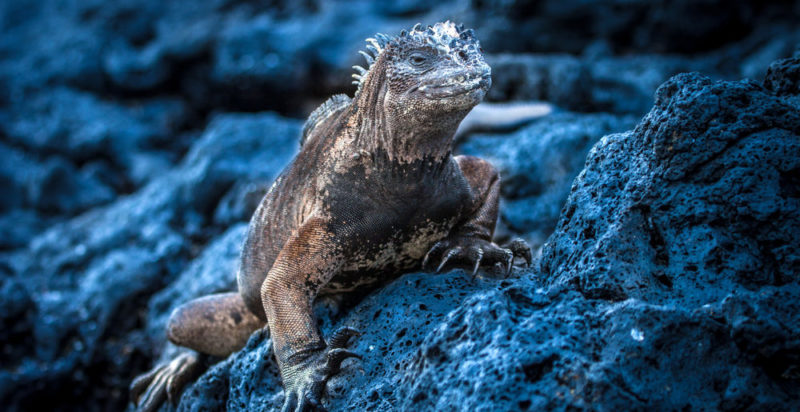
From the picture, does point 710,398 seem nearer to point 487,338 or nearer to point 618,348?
point 618,348

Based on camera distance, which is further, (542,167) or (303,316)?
(542,167)

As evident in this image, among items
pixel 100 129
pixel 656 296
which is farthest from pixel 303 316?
pixel 100 129

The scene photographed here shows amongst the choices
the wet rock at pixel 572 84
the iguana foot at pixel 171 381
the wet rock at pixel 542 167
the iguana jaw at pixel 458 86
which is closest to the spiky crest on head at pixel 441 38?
the iguana jaw at pixel 458 86

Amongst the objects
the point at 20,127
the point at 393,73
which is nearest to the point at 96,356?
the point at 393,73

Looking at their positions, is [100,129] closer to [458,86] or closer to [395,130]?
[395,130]

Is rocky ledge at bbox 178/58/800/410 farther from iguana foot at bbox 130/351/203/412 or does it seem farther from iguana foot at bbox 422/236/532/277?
iguana foot at bbox 130/351/203/412

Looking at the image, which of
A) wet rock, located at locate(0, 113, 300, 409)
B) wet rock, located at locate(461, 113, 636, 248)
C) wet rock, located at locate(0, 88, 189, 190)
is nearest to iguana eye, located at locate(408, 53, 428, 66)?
wet rock, located at locate(461, 113, 636, 248)
